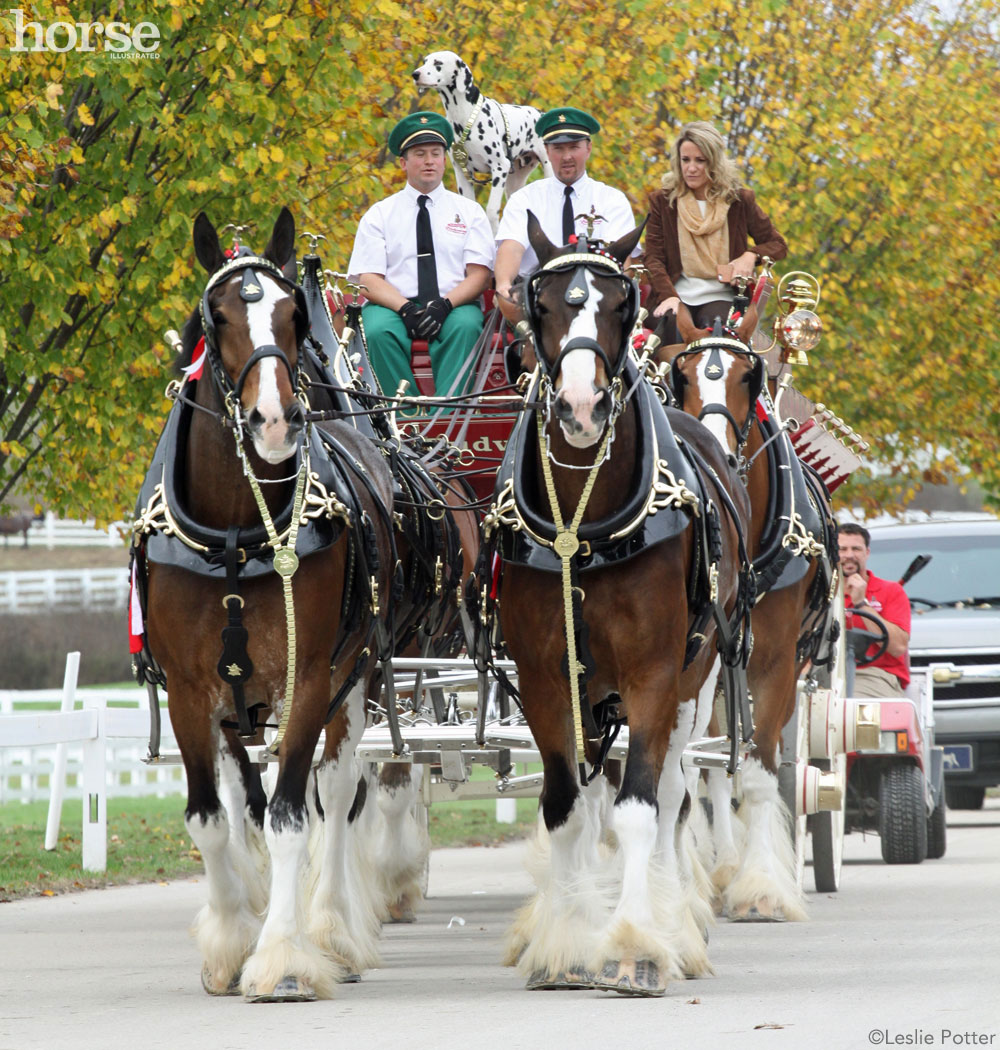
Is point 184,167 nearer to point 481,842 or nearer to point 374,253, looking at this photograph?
point 374,253

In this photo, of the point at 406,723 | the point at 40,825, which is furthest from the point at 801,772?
the point at 40,825

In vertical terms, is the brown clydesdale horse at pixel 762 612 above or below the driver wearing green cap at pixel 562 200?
below

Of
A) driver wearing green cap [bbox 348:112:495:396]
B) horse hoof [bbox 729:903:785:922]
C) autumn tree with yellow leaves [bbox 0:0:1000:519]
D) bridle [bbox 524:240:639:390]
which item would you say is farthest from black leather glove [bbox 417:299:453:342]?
horse hoof [bbox 729:903:785:922]

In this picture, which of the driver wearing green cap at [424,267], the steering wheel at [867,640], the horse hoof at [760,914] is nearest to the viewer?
the horse hoof at [760,914]

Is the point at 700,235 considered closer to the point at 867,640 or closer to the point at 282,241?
the point at 282,241

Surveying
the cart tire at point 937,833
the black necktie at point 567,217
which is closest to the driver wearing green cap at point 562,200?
the black necktie at point 567,217

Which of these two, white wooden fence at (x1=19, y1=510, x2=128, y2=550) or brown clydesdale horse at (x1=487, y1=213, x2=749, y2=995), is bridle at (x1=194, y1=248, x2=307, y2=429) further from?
white wooden fence at (x1=19, y1=510, x2=128, y2=550)

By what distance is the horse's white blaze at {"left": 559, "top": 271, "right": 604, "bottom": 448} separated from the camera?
6.94m

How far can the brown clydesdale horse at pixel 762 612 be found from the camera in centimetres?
979

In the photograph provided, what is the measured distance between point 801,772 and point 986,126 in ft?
43.2

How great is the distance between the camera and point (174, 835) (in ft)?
52.5

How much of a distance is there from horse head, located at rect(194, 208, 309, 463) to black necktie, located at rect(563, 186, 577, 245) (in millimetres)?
3079

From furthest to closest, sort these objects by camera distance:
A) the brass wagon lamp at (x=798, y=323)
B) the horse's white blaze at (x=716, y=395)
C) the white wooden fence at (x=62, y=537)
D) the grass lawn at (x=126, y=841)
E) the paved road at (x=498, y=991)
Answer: the white wooden fence at (x=62, y=537) → the grass lawn at (x=126, y=841) → the brass wagon lamp at (x=798, y=323) → the horse's white blaze at (x=716, y=395) → the paved road at (x=498, y=991)

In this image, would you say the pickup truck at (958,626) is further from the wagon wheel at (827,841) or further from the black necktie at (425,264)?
the black necktie at (425,264)
